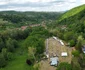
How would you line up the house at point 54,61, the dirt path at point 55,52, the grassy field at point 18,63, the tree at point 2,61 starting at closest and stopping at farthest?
the house at point 54,61
the dirt path at point 55,52
the grassy field at point 18,63
the tree at point 2,61

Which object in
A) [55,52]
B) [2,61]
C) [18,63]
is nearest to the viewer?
[2,61]

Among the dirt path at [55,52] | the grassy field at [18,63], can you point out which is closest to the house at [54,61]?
the dirt path at [55,52]

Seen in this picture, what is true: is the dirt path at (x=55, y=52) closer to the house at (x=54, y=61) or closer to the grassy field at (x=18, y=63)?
the house at (x=54, y=61)

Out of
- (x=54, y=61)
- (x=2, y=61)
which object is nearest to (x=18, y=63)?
(x=2, y=61)

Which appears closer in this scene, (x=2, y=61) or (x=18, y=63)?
(x=2, y=61)

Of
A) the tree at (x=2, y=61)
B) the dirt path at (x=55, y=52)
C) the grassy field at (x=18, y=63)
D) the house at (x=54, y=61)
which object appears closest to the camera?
the house at (x=54, y=61)

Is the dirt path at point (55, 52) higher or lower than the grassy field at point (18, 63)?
higher

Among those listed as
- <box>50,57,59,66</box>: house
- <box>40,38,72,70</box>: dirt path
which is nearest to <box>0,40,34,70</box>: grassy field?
<box>40,38,72,70</box>: dirt path

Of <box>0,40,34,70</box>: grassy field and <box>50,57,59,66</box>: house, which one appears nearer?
<box>50,57,59,66</box>: house

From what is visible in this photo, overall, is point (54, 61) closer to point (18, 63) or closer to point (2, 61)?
point (18, 63)

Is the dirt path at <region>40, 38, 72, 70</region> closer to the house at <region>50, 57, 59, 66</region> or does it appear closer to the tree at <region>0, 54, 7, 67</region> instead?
the house at <region>50, 57, 59, 66</region>

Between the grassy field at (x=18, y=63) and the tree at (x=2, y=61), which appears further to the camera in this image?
the tree at (x=2, y=61)

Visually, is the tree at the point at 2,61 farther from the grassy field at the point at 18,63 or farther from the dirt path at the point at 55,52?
the dirt path at the point at 55,52
